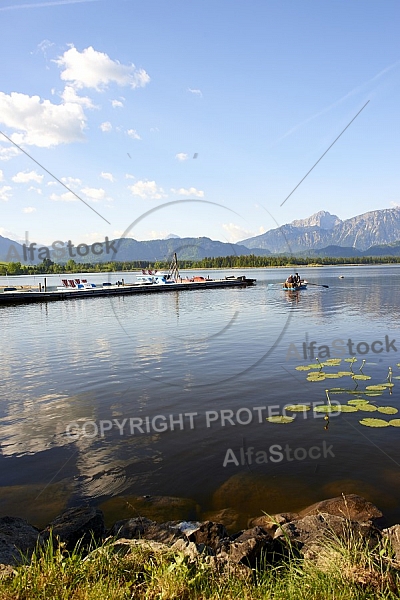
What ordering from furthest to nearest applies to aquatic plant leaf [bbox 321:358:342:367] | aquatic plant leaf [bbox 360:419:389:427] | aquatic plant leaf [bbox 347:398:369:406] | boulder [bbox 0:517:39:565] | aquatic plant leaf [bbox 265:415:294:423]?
1. aquatic plant leaf [bbox 321:358:342:367]
2. aquatic plant leaf [bbox 347:398:369:406]
3. aquatic plant leaf [bbox 265:415:294:423]
4. aquatic plant leaf [bbox 360:419:389:427]
5. boulder [bbox 0:517:39:565]

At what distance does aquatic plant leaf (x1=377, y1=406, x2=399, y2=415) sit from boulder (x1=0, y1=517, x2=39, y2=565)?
11.5 m

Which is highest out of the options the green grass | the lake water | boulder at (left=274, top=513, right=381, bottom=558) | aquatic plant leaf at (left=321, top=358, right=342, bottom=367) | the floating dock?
the floating dock

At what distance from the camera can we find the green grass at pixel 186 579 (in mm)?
4766

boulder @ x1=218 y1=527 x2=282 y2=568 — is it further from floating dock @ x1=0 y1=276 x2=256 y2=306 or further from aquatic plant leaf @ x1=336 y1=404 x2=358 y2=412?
floating dock @ x1=0 y1=276 x2=256 y2=306

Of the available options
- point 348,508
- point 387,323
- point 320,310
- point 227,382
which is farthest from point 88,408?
point 320,310

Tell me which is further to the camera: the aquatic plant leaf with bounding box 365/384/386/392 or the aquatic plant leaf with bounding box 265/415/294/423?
the aquatic plant leaf with bounding box 365/384/386/392

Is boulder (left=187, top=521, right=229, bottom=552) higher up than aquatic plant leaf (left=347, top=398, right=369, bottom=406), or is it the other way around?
boulder (left=187, top=521, right=229, bottom=552)

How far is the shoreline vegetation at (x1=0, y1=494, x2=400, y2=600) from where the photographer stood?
4836 millimetres

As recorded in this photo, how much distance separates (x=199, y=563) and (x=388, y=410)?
10.9m

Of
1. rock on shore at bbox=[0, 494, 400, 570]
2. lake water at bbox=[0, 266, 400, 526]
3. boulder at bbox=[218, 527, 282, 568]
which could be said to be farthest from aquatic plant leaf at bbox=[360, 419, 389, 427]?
boulder at bbox=[218, 527, 282, 568]

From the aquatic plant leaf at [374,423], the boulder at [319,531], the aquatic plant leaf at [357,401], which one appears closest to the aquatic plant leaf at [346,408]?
the aquatic plant leaf at [357,401]

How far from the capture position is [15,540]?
697 cm

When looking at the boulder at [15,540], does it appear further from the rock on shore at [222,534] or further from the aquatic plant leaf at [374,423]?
the aquatic plant leaf at [374,423]

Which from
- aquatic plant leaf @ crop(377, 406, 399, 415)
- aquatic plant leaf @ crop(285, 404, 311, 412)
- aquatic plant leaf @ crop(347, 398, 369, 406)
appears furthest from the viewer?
aquatic plant leaf @ crop(347, 398, 369, 406)
